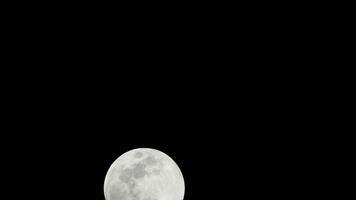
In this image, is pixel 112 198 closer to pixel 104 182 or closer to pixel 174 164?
pixel 104 182

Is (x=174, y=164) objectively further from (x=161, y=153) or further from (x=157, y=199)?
(x=157, y=199)

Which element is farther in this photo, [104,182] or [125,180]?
[104,182]

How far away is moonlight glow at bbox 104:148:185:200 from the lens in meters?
8.21

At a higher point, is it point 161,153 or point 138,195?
point 161,153

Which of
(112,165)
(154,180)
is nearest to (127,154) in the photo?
(112,165)

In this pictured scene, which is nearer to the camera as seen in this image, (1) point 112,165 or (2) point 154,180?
(2) point 154,180

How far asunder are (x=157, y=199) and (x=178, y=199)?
62cm

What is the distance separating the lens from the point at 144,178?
8.30 metres

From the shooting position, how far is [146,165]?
8.55 metres

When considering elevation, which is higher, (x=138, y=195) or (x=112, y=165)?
(x=112, y=165)

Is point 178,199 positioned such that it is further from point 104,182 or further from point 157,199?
point 104,182

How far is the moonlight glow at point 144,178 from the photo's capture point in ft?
26.9

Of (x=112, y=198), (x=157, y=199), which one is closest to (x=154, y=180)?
(x=157, y=199)

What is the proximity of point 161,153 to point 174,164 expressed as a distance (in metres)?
→ 0.37
